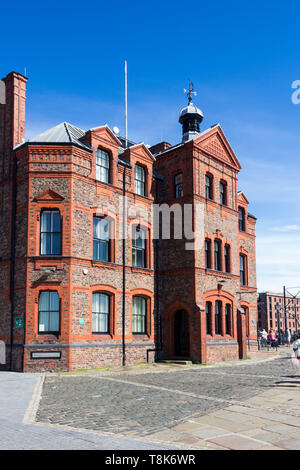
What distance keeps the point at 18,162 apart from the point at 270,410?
52.3ft

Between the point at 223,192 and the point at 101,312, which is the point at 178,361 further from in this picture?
the point at 223,192

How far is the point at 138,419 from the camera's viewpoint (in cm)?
892

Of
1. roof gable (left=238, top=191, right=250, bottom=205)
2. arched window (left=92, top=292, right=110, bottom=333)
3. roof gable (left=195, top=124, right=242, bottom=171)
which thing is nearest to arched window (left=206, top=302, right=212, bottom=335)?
arched window (left=92, top=292, right=110, bottom=333)

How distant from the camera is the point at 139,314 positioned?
2309cm

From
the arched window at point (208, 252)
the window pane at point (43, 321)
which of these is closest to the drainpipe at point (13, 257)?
the window pane at point (43, 321)

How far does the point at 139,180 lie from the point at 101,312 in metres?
7.56

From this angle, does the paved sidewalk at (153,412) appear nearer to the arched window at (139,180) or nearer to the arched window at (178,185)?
the arched window at (139,180)

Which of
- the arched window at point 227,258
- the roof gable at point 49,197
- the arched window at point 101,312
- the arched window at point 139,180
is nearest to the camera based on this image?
the roof gable at point 49,197

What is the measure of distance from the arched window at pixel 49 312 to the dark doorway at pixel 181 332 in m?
7.73

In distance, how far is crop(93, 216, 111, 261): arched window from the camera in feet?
69.4

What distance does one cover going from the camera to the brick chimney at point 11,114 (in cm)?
2198

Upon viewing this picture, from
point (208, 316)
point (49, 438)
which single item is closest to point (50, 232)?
point (208, 316)
